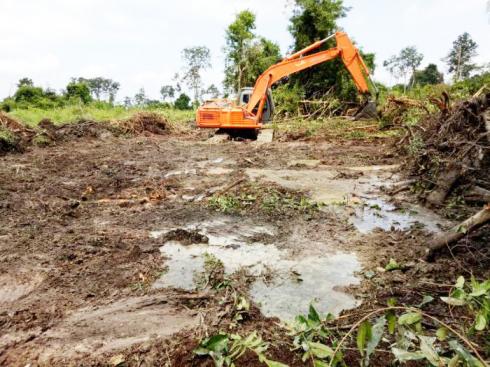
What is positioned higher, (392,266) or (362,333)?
(362,333)

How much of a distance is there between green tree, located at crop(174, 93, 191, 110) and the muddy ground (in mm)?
27742

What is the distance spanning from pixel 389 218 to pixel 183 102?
31643mm

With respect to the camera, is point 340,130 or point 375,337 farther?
point 340,130

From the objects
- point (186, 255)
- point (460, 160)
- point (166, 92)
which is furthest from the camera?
point (166, 92)

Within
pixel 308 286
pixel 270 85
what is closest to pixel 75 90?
pixel 270 85

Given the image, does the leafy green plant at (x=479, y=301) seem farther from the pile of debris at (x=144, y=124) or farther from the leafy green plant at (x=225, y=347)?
the pile of debris at (x=144, y=124)

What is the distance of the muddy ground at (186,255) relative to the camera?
2.12 m

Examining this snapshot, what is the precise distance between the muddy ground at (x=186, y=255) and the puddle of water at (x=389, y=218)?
21mm

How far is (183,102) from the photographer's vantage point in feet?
111

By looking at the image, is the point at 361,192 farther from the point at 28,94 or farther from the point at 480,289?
the point at 28,94

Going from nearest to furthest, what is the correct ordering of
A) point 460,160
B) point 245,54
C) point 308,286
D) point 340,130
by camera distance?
point 308,286
point 460,160
point 340,130
point 245,54

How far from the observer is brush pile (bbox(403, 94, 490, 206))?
4.09 meters

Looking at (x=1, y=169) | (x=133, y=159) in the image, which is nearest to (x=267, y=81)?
(x=133, y=159)

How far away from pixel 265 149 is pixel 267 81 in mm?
3099
